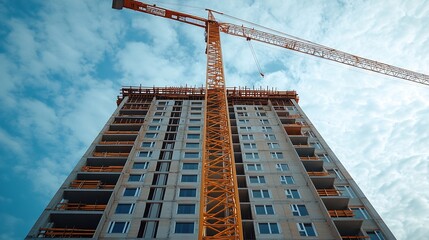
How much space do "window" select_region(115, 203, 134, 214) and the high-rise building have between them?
101 millimetres

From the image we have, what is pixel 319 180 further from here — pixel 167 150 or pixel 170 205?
pixel 167 150

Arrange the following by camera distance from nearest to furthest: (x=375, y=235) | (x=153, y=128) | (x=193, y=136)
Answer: (x=375, y=235) → (x=193, y=136) → (x=153, y=128)

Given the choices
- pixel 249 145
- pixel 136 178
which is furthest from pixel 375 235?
pixel 136 178

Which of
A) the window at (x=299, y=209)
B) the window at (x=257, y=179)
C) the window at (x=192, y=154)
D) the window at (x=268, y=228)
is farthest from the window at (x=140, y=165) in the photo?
the window at (x=299, y=209)

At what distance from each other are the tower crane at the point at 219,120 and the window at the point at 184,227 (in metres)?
1.88

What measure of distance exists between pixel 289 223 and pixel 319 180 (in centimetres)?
774

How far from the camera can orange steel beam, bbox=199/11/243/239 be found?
23328 mm

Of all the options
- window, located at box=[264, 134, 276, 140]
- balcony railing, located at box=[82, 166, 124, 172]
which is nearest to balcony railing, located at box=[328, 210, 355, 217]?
window, located at box=[264, 134, 276, 140]

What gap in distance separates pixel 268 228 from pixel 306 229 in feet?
12.4

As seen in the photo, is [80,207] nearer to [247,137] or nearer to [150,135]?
[150,135]

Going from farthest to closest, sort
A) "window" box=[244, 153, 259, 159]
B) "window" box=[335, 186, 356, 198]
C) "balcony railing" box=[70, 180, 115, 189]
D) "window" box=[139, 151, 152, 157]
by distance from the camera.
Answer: "window" box=[244, 153, 259, 159], "window" box=[139, 151, 152, 157], "window" box=[335, 186, 356, 198], "balcony railing" box=[70, 180, 115, 189]

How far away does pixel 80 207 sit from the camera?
102 ft

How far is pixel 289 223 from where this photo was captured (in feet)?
97.2

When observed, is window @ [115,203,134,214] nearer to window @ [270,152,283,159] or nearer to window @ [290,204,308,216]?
window @ [290,204,308,216]
